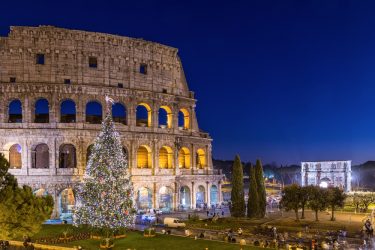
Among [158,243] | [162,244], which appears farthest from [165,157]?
[162,244]

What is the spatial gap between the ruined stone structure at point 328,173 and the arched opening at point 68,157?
55612 millimetres

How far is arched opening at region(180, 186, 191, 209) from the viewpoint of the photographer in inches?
2118

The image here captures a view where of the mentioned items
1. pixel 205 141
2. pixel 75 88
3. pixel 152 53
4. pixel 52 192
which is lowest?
pixel 52 192

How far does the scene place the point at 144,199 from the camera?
53.0 m

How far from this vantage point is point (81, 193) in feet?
103

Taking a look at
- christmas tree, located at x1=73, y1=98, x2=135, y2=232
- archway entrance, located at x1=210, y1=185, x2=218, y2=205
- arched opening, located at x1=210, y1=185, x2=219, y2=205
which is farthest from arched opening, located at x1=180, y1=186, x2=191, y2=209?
christmas tree, located at x1=73, y1=98, x2=135, y2=232

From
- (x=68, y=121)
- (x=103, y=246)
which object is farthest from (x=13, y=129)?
(x=103, y=246)

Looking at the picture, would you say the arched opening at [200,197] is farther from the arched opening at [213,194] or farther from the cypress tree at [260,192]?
the cypress tree at [260,192]

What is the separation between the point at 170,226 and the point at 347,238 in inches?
577

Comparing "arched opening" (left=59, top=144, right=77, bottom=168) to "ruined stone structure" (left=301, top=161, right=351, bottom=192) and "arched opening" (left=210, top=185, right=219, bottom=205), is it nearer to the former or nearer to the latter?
"arched opening" (left=210, top=185, right=219, bottom=205)

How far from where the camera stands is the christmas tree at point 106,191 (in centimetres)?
3030

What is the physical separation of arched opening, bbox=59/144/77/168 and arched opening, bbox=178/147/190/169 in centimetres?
1384

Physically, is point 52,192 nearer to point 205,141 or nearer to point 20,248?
point 20,248

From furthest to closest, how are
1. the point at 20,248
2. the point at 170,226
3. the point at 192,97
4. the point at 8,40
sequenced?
the point at 192,97 < the point at 8,40 < the point at 170,226 < the point at 20,248
